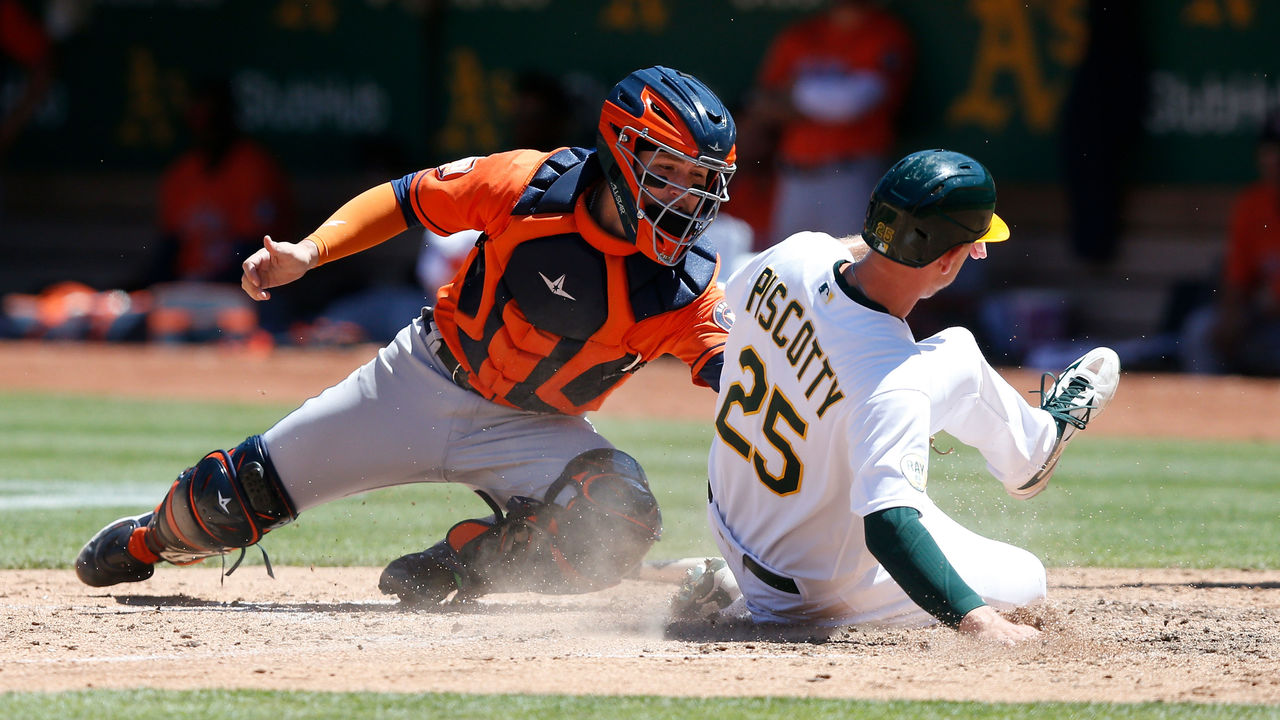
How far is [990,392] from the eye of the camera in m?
3.74

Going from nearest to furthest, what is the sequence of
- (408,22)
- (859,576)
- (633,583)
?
1. (859,576)
2. (633,583)
3. (408,22)

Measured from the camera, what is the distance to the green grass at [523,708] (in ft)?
10.2

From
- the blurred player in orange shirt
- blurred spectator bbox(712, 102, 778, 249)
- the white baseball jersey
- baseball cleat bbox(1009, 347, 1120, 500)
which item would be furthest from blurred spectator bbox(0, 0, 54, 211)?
baseball cleat bbox(1009, 347, 1120, 500)

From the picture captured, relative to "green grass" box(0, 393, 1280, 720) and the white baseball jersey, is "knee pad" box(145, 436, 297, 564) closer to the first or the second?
"green grass" box(0, 393, 1280, 720)

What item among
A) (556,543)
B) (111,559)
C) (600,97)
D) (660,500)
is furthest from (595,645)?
(600,97)

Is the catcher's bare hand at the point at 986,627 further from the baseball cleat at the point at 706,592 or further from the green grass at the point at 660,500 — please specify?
the baseball cleat at the point at 706,592

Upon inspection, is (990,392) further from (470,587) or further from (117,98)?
(117,98)

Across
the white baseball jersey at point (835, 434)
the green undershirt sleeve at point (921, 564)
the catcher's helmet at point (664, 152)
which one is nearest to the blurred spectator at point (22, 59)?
the catcher's helmet at point (664, 152)

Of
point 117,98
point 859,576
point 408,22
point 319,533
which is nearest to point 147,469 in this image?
point 319,533

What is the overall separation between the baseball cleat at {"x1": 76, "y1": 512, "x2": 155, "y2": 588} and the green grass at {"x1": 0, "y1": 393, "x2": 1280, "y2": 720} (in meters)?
0.67

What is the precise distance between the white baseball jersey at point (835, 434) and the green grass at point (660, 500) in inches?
26.2

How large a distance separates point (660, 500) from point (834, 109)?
17.2ft

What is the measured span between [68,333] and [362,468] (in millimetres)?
9273

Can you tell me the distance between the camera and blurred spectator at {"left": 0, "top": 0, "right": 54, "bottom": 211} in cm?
1431
